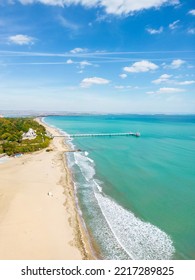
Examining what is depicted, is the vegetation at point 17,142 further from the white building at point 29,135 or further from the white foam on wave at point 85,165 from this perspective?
the white foam on wave at point 85,165

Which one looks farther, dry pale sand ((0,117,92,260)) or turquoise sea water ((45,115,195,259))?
turquoise sea water ((45,115,195,259))

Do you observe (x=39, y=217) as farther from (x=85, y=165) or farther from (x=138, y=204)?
(x=85, y=165)

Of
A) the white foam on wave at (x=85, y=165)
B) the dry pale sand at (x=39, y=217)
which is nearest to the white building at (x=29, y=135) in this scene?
the white foam on wave at (x=85, y=165)

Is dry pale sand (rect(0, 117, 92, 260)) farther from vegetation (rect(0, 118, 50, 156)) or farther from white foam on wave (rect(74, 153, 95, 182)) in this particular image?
vegetation (rect(0, 118, 50, 156))

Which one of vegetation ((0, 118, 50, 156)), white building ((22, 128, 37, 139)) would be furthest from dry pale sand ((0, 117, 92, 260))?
white building ((22, 128, 37, 139))
